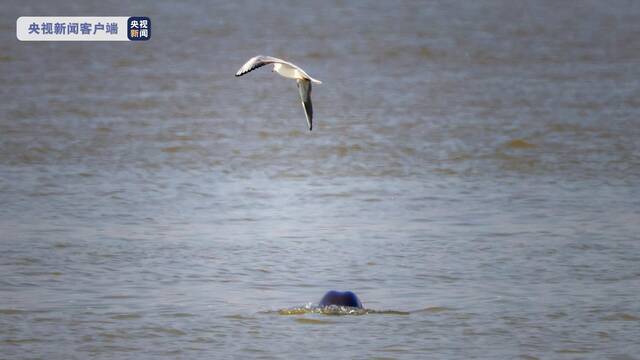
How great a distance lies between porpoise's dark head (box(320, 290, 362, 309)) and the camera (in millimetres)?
14406

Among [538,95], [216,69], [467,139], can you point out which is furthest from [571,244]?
[216,69]

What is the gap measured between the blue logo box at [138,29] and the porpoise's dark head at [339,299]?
2129 cm

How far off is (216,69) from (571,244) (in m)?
18.4

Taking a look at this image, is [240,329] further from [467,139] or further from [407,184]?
[467,139]

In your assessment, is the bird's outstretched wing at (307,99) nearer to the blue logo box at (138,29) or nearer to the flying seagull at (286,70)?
the flying seagull at (286,70)

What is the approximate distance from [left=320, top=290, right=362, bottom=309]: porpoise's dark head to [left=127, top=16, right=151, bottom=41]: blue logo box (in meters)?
21.3

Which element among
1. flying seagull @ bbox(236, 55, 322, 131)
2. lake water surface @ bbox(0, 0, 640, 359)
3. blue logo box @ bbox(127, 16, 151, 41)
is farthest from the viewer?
blue logo box @ bbox(127, 16, 151, 41)

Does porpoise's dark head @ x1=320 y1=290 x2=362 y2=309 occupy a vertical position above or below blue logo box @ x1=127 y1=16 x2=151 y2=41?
below

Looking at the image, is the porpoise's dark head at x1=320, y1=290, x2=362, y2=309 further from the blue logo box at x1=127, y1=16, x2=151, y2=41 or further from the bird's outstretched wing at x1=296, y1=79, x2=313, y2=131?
the blue logo box at x1=127, y1=16, x2=151, y2=41

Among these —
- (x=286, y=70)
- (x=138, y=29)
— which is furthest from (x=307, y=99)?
(x=138, y=29)

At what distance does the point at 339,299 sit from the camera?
14414mm

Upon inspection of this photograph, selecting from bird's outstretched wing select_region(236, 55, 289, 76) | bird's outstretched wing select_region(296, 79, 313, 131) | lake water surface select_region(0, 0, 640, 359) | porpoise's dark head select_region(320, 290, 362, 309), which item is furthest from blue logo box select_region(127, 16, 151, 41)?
bird's outstretched wing select_region(236, 55, 289, 76)

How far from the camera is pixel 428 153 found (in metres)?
23.5

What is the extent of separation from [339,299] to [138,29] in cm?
2543
